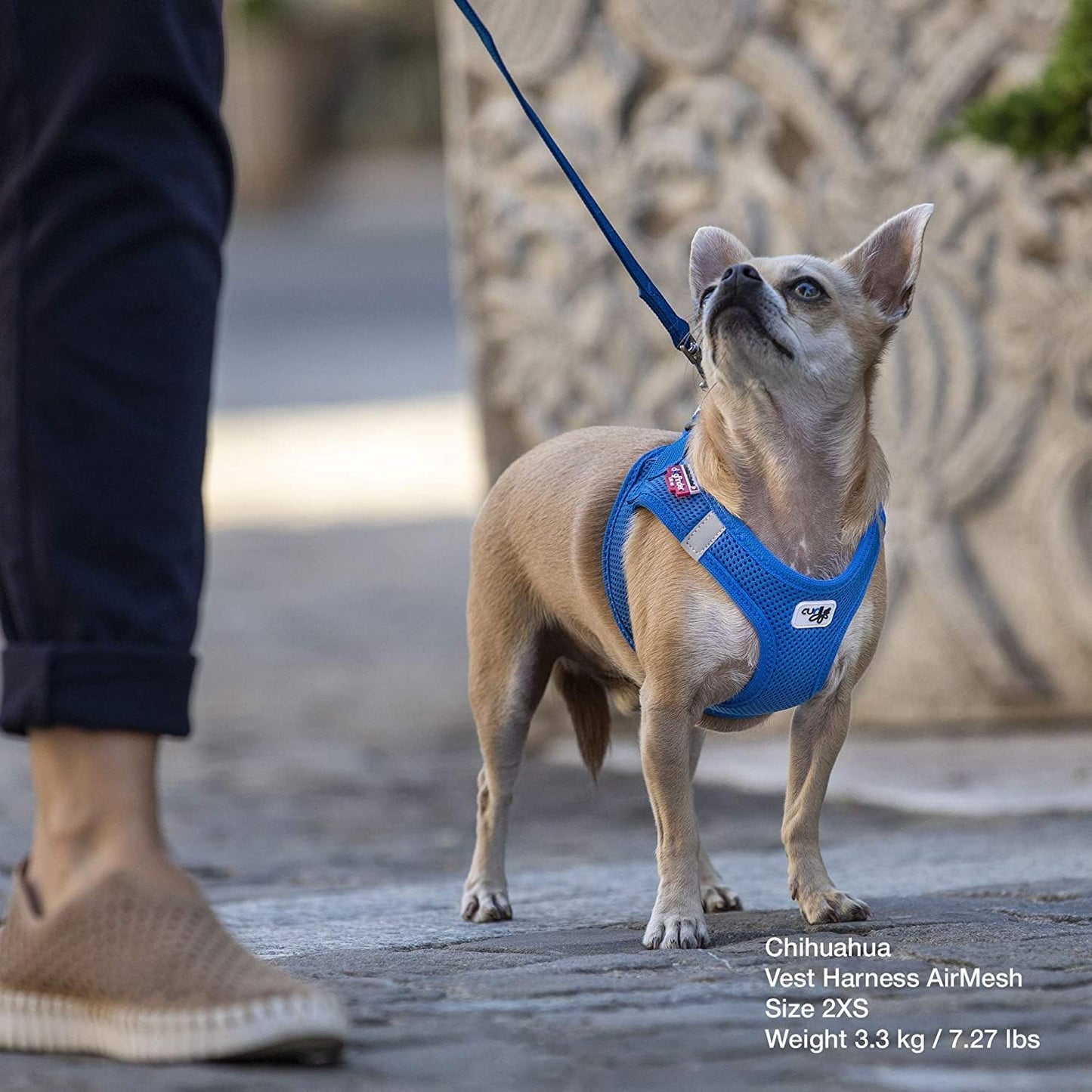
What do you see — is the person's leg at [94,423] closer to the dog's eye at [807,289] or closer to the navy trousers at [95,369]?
the navy trousers at [95,369]

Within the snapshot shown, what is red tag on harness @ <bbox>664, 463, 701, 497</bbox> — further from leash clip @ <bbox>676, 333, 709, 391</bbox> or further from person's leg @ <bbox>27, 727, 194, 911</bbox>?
person's leg @ <bbox>27, 727, 194, 911</bbox>

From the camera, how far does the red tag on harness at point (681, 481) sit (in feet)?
9.60

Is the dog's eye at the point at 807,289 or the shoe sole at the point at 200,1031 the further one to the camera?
the dog's eye at the point at 807,289

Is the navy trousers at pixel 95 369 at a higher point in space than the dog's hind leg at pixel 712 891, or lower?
higher

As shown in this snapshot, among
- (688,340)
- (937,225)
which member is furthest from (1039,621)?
(688,340)

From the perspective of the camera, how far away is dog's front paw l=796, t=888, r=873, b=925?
2.84m

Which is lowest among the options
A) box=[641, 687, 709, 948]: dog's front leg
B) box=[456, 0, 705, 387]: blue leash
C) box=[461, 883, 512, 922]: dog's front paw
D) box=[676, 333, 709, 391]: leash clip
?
box=[461, 883, 512, 922]: dog's front paw

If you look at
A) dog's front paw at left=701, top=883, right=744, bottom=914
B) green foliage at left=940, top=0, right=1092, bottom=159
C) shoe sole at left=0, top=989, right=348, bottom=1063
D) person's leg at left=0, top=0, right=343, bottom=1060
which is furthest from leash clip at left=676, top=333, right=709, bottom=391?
green foliage at left=940, top=0, right=1092, bottom=159

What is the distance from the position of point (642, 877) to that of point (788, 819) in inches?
29.3

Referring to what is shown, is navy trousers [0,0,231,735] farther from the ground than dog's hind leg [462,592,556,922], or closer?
farther from the ground

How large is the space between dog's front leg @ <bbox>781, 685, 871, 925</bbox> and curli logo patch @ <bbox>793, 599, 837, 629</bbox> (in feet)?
0.61

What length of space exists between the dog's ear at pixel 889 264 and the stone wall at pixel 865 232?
8.87ft

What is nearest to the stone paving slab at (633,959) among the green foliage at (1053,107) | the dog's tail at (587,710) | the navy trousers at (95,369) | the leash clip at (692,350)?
the dog's tail at (587,710)

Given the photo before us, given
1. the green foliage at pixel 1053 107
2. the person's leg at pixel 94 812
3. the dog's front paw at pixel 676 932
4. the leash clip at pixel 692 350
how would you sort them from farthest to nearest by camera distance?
the green foliage at pixel 1053 107, the leash clip at pixel 692 350, the dog's front paw at pixel 676 932, the person's leg at pixel 94 812
